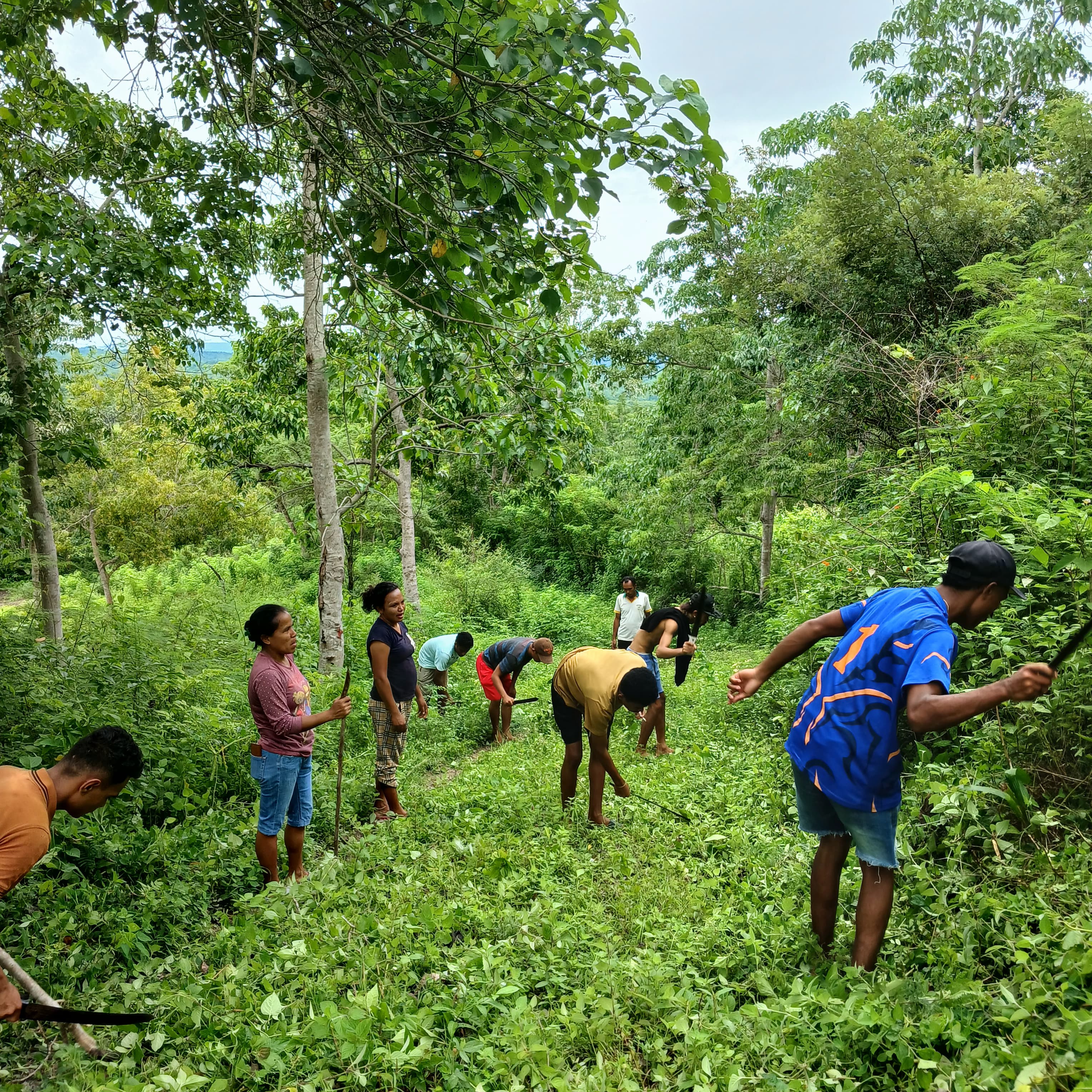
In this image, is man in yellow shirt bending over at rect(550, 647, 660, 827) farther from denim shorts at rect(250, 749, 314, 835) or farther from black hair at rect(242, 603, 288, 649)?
black hair at rect(242, 603, 288, 649)

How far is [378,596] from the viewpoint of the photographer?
19.6ft

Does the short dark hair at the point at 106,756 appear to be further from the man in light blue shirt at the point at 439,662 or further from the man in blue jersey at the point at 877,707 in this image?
the man in light blue shirt at the point at 439,662

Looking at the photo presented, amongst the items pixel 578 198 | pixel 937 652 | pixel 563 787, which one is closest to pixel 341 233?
pixel 578 198

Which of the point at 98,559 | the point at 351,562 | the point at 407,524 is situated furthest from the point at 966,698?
the point at 98,559

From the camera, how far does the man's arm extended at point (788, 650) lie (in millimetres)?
3301

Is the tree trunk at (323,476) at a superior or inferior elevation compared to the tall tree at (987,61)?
inferior

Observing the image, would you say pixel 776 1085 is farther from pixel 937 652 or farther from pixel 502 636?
pixel 502 636

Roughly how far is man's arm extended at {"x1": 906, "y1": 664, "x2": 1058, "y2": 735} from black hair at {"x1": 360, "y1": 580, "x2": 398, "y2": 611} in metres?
4.08

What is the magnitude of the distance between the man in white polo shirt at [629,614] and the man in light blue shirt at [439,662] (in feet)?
6.82

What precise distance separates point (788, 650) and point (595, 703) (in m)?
1.85

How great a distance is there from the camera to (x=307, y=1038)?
282cm

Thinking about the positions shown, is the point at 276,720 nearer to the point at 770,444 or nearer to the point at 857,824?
the point at 857,824

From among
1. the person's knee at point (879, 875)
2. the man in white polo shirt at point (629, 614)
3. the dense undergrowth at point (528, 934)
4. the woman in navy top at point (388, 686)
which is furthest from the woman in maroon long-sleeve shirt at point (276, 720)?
the man in white polo shirt at point (629, 614)

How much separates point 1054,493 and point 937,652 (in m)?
3.77
